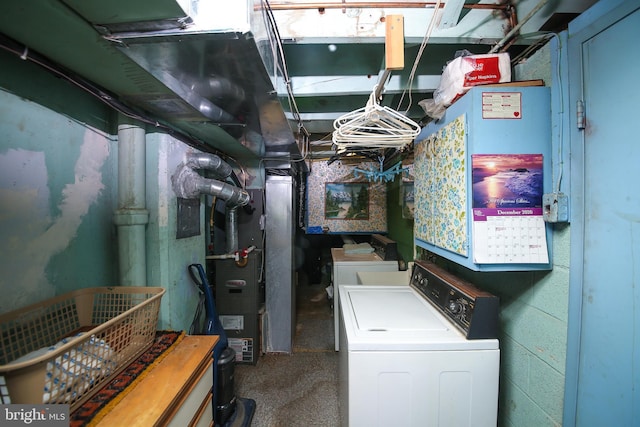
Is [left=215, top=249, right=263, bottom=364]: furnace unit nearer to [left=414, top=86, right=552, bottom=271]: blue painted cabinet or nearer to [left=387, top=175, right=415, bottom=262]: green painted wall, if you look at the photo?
[left=387, top=175, right=415, bottom=262]: green painted wall

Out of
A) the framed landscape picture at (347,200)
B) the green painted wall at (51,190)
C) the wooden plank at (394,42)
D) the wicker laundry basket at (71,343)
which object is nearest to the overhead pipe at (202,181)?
the green painted wall at (51,190)

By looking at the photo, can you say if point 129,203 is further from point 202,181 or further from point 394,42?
point 394,42

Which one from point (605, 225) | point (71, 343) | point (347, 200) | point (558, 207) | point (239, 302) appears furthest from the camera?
point (347, 200)

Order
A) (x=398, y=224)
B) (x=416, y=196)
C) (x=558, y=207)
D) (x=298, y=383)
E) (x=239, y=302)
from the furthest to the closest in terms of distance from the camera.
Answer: (x=398, y=224), (x=239, y=302), (x=298, y=383), (x=416, y=196), (x=558, y=207)

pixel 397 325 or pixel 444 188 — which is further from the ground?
pixel 444 188

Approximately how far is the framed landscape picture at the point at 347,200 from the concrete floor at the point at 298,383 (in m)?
1.60

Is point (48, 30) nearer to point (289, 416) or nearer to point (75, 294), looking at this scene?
point (75, 294)

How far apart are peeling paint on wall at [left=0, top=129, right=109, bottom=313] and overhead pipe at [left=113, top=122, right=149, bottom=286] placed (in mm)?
162

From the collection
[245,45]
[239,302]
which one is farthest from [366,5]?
[239,302]

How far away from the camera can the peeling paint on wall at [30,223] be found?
848 millimetres

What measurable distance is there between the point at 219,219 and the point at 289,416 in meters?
2.01

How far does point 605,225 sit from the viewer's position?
76 cm

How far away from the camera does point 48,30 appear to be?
0.71m

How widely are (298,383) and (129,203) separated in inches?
77.6
